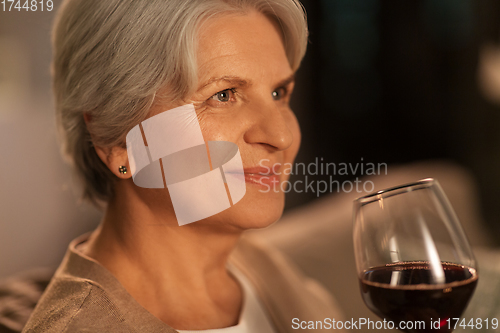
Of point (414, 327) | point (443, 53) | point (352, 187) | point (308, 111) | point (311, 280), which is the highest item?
point (443, 53)

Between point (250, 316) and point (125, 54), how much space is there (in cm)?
56

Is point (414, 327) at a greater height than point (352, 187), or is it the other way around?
point (352, 187)

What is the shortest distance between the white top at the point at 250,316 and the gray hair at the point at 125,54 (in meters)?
0.41

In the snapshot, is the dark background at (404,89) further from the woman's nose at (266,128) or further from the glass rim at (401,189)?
the glass rim at (401,189)

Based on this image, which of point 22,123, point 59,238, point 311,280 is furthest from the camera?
point 59,238

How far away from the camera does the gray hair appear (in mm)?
619

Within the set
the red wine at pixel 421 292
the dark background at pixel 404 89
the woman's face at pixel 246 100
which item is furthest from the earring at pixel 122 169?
the dark background at pixel 404 89

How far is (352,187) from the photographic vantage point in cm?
163

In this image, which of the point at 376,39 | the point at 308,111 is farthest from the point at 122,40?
the point at 376,39

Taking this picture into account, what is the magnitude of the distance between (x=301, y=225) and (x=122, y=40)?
3.11ft

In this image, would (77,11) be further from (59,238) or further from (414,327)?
(59,238)

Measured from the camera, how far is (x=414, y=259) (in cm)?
52

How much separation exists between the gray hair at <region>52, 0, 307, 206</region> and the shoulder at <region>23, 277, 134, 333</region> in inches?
9.5

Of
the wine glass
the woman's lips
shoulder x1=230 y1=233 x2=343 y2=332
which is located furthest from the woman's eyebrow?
shoulder x1=230 y1=233 x2=343 y2=332
